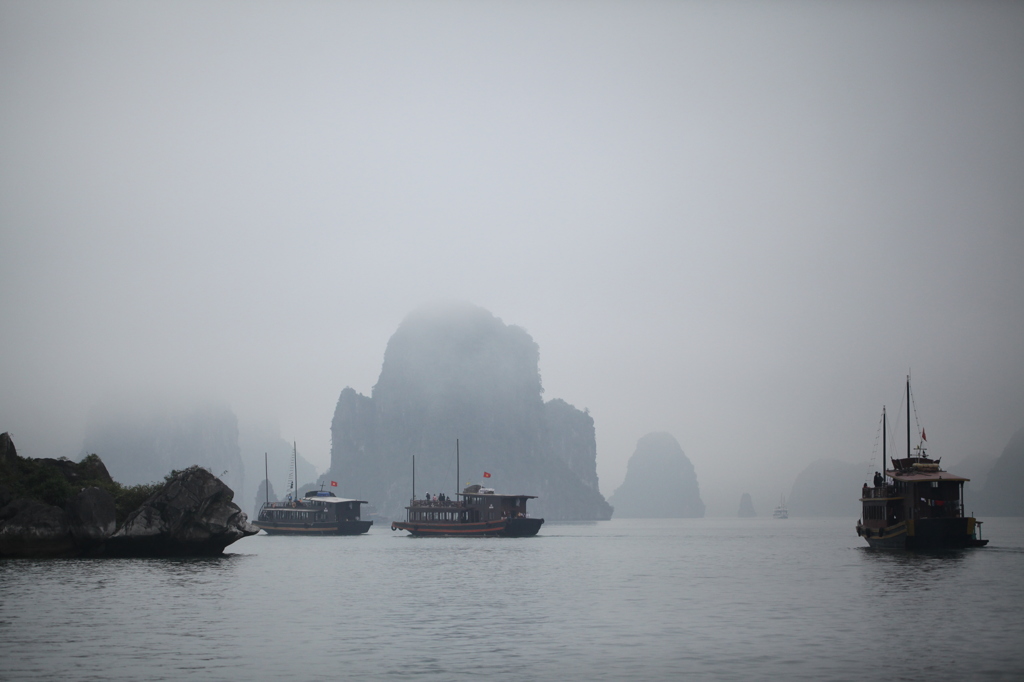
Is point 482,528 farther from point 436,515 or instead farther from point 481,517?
point 436,515

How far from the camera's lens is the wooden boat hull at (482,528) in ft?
361

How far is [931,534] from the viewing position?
67750mm

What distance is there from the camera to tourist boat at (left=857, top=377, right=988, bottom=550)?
67.0m

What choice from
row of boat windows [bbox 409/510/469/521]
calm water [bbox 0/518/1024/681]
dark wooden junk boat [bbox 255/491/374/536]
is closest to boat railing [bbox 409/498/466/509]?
row of boat windows [bbox 409/510/469/521]

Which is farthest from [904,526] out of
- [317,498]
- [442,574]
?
[317,498]

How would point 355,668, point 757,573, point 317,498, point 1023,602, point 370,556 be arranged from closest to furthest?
point 355,668
point 1023,602
point 757,573
point 370,556
point 317,498

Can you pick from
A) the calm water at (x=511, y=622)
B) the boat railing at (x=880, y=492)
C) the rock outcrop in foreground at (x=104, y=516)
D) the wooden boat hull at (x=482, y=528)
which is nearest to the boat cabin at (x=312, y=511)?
the wooden boat hull at (x=482, y=528)

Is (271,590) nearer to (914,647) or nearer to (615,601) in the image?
(615,601)

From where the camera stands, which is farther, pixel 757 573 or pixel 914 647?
pixel 757 573

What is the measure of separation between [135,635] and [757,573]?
132 feet

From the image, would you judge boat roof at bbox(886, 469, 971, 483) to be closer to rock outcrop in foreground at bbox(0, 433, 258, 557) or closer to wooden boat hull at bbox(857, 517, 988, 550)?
wooden boat hull at bbox(857, 517, 988, 550)

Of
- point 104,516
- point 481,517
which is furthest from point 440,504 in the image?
point 104,516

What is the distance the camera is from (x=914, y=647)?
27.7 m

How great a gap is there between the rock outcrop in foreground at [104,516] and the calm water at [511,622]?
164 inches
